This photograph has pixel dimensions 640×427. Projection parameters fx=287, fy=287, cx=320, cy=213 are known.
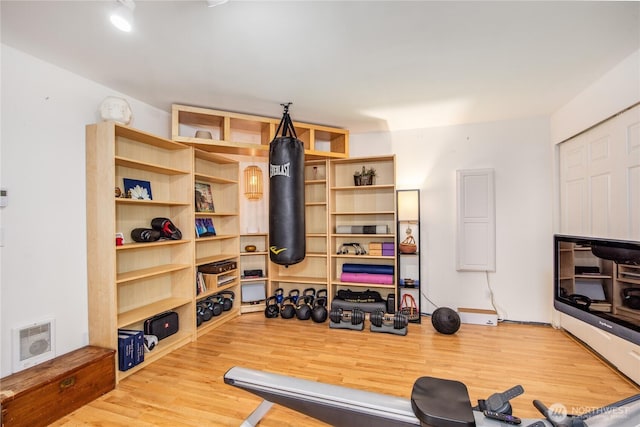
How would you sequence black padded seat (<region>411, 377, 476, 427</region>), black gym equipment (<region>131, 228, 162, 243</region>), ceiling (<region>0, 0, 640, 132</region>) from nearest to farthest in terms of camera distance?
black padded seat (<region>411, 377, 476, 427</region>), ceiling (<region>0, 0, 640, 132</region>), black gym equipment (<region>131, 228, 162, 243</region>)

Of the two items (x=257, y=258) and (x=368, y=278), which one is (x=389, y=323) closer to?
(x=368, y=278)

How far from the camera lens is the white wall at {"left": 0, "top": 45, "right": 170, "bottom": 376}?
215 cm

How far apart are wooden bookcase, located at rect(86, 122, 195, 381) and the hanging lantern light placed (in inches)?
42.2

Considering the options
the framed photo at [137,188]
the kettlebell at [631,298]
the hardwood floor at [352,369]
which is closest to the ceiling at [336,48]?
the framed photo at [137,188]

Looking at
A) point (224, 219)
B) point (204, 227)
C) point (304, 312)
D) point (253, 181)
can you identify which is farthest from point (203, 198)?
point (304, 312)

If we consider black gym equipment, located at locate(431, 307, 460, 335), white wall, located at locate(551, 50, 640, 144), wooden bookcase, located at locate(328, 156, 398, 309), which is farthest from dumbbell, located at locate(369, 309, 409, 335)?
white wall, located at locate(551, 50, 640, 144)

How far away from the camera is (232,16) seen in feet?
6.10

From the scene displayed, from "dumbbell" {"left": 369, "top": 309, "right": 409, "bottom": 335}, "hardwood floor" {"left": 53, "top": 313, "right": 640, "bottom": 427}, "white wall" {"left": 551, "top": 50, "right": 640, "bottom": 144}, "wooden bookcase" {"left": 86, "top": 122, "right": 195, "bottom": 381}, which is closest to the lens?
"hardwood floor" {"left": 53, "top": 313, "right": 640, "bottom": 427}

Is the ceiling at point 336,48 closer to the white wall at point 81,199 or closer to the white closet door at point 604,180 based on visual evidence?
the white wall at point 81,199

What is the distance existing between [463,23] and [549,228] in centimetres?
306

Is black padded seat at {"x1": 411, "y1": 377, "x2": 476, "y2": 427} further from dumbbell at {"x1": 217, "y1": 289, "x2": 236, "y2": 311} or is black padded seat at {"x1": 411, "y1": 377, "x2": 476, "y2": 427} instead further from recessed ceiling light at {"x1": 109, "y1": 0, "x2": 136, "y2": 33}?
dumbbell at {"x1": 217, "y1": 289, "x2": 236, "y2": 311}

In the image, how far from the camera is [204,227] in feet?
12.9

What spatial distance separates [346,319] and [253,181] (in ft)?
7.81

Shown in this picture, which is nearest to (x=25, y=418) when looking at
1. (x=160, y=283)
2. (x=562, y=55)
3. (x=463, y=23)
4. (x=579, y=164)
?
(x=160, y=283)
